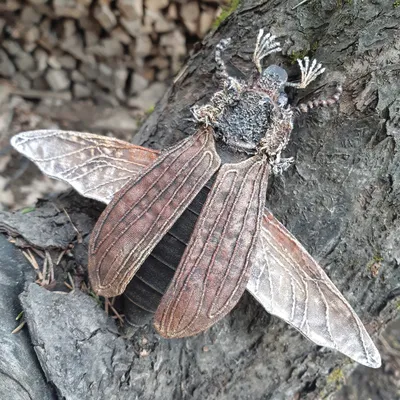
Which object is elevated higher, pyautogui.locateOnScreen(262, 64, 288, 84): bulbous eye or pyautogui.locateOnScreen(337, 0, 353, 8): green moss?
pyautogui.locateOnScreen(337, 0, 353, 8): green moss

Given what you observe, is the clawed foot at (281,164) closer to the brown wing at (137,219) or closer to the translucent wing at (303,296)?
the translucent wing at (303,296)

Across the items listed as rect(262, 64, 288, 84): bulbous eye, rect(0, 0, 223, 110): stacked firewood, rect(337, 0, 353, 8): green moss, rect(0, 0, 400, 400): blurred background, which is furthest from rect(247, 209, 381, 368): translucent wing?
rect(0, 0, 223, 110): stacked firewood

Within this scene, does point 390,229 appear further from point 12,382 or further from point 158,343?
point 12,382

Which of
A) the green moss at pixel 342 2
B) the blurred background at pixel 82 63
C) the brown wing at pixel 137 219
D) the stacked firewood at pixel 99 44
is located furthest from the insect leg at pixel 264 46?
the stacked firewood at pixel 99 44

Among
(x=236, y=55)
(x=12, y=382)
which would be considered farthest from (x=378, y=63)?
(x=12, y=382)

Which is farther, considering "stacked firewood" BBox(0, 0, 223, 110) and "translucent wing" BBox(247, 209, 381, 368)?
"stacked firewood" BBox(0, 0, 223, 110)

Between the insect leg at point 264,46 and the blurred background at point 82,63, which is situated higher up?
the insect leg at point 264,46

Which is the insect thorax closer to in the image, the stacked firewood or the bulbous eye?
the bulbous eye
